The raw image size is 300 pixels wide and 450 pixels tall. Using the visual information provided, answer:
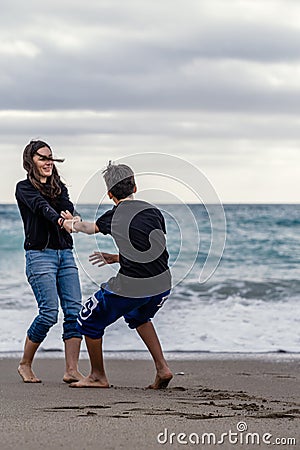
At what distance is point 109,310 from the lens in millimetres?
6523

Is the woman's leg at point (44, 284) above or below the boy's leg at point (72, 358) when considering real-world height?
above

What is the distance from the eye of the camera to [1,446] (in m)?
4.48

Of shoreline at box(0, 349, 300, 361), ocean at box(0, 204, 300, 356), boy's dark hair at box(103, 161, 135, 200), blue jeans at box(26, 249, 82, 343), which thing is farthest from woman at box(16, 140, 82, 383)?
shoreline at box(0, 349, 300, 361)

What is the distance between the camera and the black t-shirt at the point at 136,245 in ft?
21.1

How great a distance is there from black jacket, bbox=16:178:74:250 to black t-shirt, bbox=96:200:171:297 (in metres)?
0.64

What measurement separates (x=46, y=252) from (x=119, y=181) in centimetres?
88

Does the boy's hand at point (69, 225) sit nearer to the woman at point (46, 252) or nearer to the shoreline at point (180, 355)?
the woman at point (46, 252)

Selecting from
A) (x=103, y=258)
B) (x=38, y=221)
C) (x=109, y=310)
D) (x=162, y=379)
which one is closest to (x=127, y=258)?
(x=103, y=258)

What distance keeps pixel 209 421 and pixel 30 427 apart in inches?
37.5

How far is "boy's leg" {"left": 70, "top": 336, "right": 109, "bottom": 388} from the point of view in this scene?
6.74 m

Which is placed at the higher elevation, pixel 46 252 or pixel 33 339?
pixel 46 252

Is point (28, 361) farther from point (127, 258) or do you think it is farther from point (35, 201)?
point (127, 258)

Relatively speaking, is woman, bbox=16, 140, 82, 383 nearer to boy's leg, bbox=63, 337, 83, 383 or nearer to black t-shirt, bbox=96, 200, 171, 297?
boy's leg, bbox=63, 337, 83, 383

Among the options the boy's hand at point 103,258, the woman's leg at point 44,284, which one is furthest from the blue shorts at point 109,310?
the woman's leg at point 44,284
